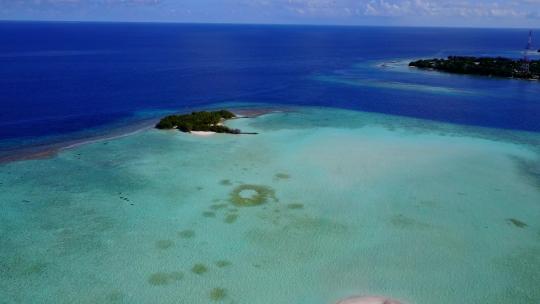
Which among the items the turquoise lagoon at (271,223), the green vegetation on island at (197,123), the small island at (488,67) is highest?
the small island at (488,67)

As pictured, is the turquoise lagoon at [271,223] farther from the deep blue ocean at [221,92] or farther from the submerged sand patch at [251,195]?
the deep blue ocean at [221,92]

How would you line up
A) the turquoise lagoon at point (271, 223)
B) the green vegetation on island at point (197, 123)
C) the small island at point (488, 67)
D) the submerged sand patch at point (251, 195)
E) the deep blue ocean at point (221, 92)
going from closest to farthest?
the turquoise lagoon at point (271, 223)
the submerged sand patch at point (251, 195)
the green vegetation on island at point (197, 123)
the deep blue ocean at point (221, 92)
the small island at point (488, 67)

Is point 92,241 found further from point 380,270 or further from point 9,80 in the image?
point 9,80

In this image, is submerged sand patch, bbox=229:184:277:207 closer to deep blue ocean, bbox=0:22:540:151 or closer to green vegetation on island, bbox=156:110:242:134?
green vegetation on island, bbox=156:110:242:134

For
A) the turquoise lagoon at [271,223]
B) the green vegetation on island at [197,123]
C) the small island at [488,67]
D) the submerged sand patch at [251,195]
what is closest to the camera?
the turquoise lagoon at [271,223]

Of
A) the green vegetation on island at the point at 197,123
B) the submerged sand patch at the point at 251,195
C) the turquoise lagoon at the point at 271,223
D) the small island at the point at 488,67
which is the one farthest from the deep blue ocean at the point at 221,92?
the submerged sand patch at the point at 251,195

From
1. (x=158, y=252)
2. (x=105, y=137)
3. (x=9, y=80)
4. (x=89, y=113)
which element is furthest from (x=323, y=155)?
(x=9, y=80)

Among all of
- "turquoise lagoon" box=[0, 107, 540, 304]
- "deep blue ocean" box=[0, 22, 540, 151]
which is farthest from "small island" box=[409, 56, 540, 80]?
"turquoise lagoon" box=[0, 107, 540, 304]
